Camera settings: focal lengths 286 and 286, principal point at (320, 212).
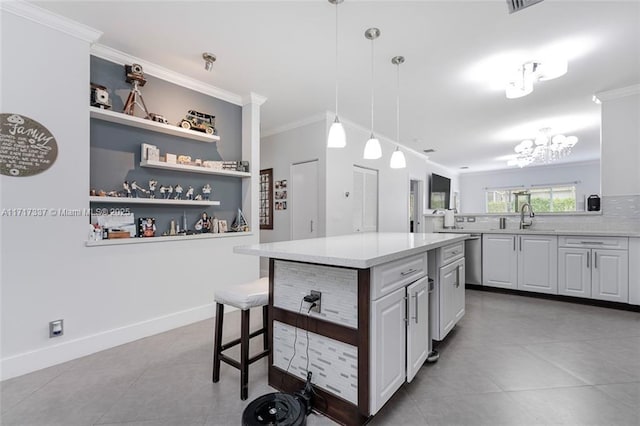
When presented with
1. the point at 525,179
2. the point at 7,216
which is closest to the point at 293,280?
the point at 7,216

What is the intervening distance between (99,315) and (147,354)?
1.77ft

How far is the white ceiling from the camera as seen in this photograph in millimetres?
2100

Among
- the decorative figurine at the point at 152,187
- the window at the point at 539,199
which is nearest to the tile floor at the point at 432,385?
the decorative figurine at the point at 152,187

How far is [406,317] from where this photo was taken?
5.41 ft

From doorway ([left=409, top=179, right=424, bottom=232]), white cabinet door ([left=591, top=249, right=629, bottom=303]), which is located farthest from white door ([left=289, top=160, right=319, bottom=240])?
doorway ([left=409, top=179, right=424, bottom=232])

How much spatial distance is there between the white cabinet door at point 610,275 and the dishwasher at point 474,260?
3.89 ft

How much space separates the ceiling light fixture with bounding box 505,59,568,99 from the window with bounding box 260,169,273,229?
3533 millimetres

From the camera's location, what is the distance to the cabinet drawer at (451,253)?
226 cm

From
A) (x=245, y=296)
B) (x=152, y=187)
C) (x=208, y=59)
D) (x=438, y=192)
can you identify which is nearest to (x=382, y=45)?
(x=208, y=59)

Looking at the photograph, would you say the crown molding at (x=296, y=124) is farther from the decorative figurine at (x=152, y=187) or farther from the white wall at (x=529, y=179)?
the white wall at (x=529, y=179)

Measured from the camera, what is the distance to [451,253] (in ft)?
8.05

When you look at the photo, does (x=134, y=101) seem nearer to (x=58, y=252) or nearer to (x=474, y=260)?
(x=58, y=252)

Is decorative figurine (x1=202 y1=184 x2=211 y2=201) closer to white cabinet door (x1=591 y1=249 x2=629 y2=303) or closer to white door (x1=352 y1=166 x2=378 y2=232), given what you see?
white door (x1=352 y1=166 x2=378 y2=232)

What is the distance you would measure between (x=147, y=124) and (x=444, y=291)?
9.82ft
